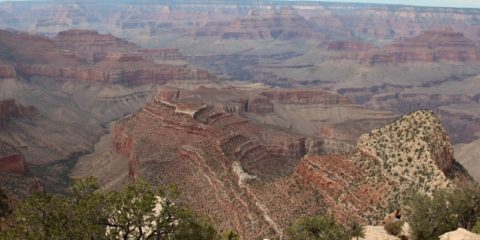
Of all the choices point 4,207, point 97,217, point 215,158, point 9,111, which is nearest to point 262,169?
point 215,158

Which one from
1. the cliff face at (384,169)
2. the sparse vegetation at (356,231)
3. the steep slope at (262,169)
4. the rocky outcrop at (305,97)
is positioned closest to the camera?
the sparse vegetation at (356,231)

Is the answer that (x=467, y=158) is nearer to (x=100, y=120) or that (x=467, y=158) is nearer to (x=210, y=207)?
(x=210, y=207)

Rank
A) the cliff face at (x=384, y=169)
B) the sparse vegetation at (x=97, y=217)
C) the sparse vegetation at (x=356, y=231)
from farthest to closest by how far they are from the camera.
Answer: the cliff face at (x=384, y=169) → the sparse vegetation at (x=356, y=231) → the sparse vegetation at (x=97, y=217)

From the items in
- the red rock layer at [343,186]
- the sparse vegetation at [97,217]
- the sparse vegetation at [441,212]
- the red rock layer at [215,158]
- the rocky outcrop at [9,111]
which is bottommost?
the rocky outcrop at [9,111]

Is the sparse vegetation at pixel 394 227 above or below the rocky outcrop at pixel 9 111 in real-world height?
above

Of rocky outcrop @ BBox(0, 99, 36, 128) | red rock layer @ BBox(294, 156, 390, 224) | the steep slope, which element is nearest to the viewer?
red rock layer @ BBox(294, 156, 390, 224)

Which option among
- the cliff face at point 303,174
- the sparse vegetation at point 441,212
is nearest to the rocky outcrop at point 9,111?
the cliff face at point 303,174

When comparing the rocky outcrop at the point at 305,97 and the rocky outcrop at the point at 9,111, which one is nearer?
the rocky outcrop at the point at 9,111

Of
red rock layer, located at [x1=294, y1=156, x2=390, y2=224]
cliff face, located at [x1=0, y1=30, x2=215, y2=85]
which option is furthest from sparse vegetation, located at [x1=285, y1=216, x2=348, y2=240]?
cliff face, located at [x1=0, y1=30, x2=215, y2=85]

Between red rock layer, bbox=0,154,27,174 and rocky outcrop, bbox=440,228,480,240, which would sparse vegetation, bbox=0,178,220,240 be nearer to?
rocky outcrop, bbox=440,228,480,240

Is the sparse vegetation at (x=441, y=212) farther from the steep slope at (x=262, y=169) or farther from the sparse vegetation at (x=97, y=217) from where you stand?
the sparse vegetation at (x=97, y=217)

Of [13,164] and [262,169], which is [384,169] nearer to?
[262,169]

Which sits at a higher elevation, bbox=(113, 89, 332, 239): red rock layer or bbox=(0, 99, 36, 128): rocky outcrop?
bbox=(113, 89, 332, 239): red rock layer
